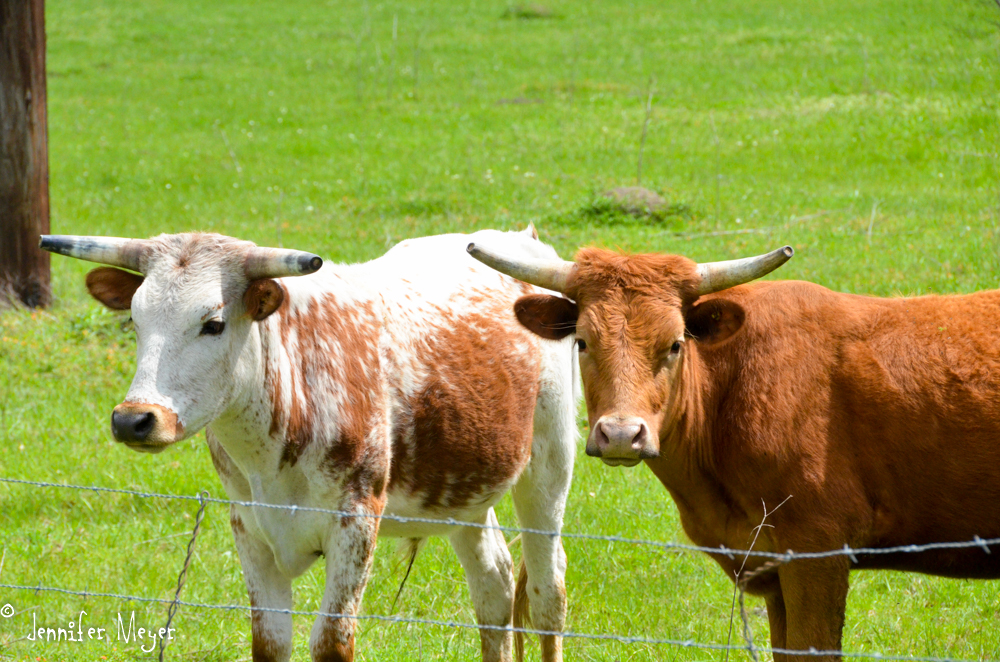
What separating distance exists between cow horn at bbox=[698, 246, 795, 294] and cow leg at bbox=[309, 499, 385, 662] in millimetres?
1689

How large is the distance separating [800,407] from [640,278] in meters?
0.85

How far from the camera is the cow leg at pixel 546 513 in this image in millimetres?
5492

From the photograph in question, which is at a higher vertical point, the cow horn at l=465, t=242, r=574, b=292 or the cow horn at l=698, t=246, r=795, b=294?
the cow horn at l=698, t=246, r=795, b=294

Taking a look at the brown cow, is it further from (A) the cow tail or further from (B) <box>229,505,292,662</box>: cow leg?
(B) <box>229,505,292,662</box>: cow leg

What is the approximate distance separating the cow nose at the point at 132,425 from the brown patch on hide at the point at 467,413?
1.15 metres

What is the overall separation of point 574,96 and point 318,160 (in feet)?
19.7

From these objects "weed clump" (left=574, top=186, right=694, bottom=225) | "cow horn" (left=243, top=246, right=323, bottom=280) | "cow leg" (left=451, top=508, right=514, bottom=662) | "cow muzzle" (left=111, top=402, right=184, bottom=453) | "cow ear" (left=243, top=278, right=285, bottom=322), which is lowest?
"weed clump" (left=574, top=186, right=694, bottom=225)

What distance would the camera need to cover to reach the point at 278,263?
13.4ft

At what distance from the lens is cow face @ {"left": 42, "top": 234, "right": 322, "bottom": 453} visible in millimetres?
3855

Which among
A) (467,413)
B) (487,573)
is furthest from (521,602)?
(467,413)

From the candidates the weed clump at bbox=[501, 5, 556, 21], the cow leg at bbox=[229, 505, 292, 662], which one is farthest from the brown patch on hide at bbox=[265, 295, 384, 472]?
the weed clump at bbox=[501, 5, 556, 21]

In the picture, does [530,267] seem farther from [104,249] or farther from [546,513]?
[104,249]
